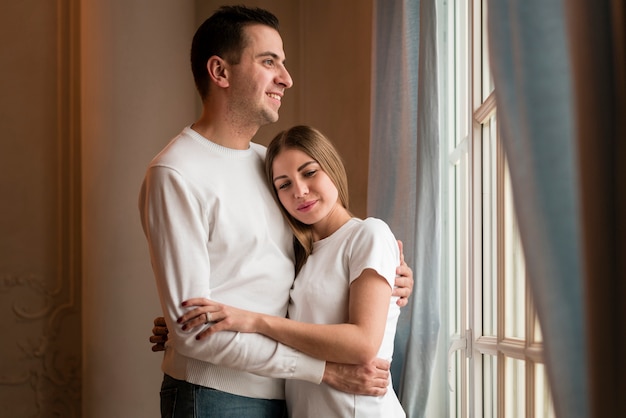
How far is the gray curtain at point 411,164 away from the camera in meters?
2.17

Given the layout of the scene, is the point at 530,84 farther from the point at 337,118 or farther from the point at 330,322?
the point at 337,118

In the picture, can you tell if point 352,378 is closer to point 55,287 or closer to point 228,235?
point 228,235

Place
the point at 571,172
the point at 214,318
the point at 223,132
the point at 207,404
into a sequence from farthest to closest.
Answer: the point at 223,132
the point at 207,404
the point at 214,318
the point at 571,172

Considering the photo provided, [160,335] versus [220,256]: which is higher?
[220,256]

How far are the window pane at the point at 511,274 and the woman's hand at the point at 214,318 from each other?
2.06 feet

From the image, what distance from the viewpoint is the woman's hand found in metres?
1.78

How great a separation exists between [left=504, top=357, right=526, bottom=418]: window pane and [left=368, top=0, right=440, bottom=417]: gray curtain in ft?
0.88

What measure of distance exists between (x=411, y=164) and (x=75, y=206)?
210 cm

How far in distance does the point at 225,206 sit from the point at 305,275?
0.27m

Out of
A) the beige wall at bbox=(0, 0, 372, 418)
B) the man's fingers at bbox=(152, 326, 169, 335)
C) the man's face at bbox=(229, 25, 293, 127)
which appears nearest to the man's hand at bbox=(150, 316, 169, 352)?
the man's fingers at bbox=(152, 326, 169, 335)

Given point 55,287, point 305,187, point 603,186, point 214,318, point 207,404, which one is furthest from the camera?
point 55,287

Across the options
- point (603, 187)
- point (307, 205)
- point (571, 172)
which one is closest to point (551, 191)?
point (571, 172)

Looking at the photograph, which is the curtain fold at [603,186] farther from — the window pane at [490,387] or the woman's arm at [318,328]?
the window pane at [490,387]

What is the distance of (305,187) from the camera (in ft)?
6.55
